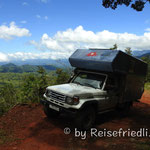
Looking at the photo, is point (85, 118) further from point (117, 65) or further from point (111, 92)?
point (117, 65)

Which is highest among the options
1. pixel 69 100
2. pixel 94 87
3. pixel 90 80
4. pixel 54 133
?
pixel 90 80

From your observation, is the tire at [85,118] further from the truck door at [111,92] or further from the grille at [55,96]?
the truck door at [111,92]

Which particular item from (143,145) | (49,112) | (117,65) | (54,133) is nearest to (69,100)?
(54,133)

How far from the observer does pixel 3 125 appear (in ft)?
20.0

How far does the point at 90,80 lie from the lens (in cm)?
641

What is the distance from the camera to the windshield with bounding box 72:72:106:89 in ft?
20.4

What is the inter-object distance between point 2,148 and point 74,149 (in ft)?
6.86

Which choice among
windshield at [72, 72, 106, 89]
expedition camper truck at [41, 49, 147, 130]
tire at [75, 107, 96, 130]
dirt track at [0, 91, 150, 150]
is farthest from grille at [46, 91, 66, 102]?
windshield at [72, 72, 106, 89]

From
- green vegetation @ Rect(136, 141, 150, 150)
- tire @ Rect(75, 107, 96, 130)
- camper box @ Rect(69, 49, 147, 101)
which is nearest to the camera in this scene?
green vegetation @ Rect(136, 141, 150, 150)

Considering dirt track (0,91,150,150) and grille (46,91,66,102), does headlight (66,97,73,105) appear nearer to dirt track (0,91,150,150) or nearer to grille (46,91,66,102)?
grille (46,91,66,102)

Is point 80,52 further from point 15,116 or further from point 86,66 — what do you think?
point 15,116

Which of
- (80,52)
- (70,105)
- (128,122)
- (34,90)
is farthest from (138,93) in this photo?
(34,90)

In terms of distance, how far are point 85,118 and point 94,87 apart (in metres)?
1.32

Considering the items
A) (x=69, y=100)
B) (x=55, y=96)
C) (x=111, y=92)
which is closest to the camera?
(x=69, y=100)
